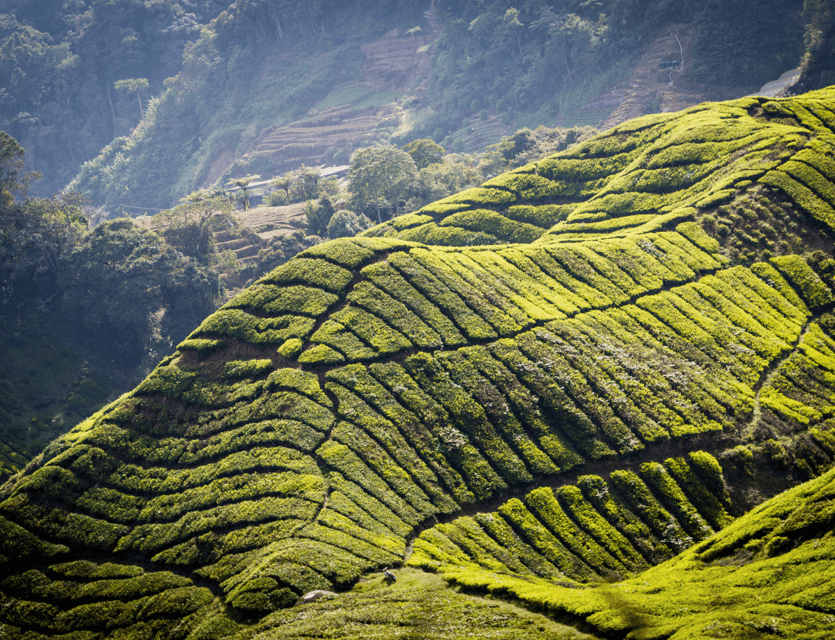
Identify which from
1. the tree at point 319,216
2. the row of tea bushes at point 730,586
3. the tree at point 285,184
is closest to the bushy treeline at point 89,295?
the tree at point 319,216

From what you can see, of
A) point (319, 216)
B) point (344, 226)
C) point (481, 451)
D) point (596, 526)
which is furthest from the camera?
point (319, 216)

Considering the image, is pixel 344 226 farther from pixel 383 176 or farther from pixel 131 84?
pixel 131 84

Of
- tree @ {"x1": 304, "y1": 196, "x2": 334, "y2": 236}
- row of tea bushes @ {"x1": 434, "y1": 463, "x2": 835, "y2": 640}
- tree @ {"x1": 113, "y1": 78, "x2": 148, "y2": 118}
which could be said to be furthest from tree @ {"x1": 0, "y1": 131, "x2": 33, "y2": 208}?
tree @ {"x1": 113, "y1": 78, "x2": 148, "y2": 118}

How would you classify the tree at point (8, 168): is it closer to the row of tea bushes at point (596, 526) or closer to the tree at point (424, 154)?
the tree at point (424, 154)

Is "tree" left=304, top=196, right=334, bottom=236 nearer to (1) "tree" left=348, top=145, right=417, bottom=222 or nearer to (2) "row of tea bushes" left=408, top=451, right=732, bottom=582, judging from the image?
(1) "tree" left=348, top=145, right=417, bottom=222

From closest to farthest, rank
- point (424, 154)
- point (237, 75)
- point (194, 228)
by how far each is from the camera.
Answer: point (194, 228) → point (424, 154) → point (237, 75)

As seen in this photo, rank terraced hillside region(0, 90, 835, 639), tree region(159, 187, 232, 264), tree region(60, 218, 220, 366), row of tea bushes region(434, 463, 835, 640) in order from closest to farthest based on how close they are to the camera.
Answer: row of tea bushes region(434, 463, 835, 640) < terraced hillside region(0, 90, 835, 639) < tree region(60, 218, 220, 366) < tree region(159, 187, 232, 264)

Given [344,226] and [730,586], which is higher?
[730,586]

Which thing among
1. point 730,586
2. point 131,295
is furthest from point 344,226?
point 730,586
